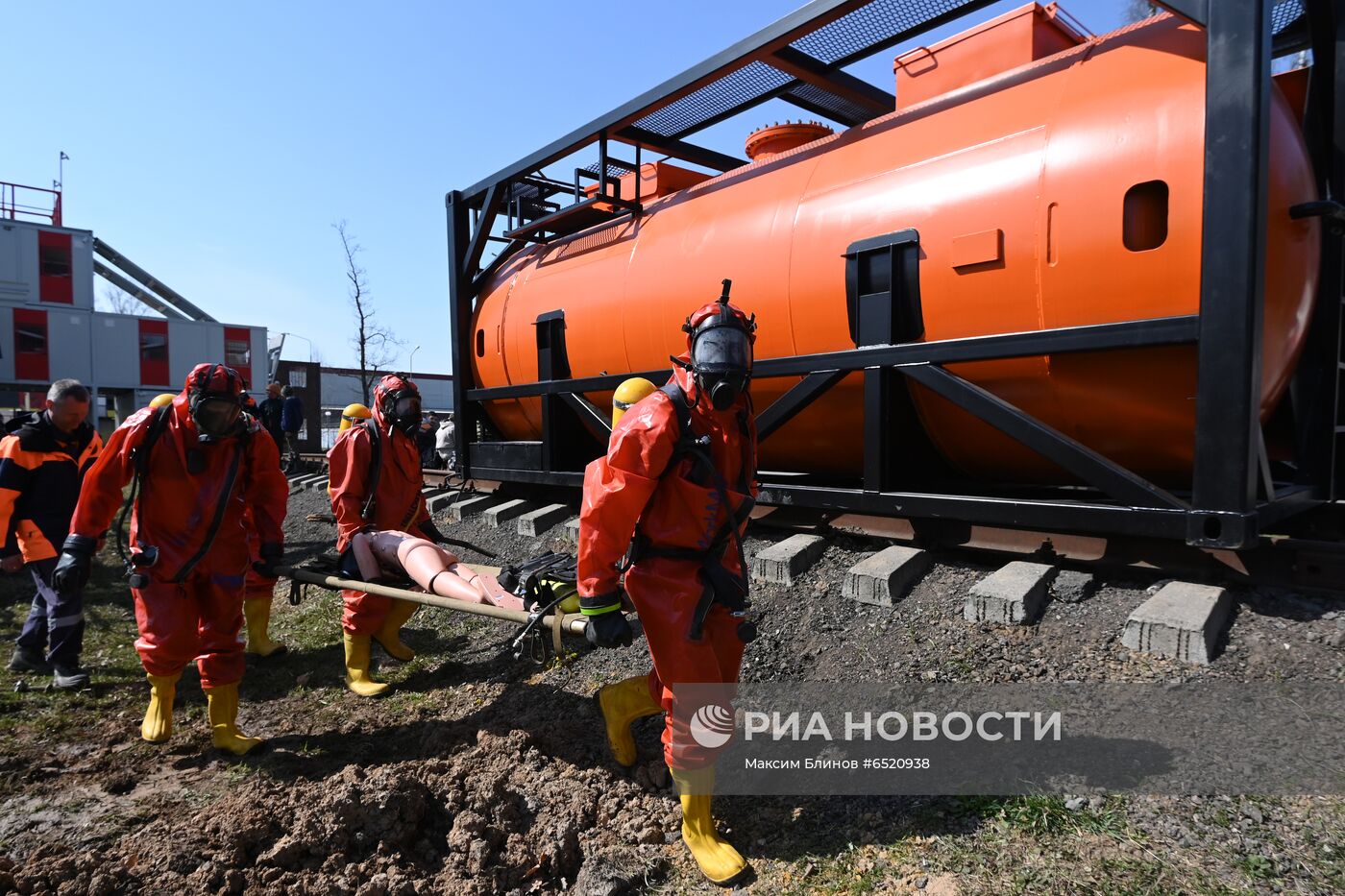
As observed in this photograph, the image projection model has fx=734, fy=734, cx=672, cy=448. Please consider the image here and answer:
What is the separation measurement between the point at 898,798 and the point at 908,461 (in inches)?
85.0

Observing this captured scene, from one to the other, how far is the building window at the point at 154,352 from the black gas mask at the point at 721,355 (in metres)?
27.0

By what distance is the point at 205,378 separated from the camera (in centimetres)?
371

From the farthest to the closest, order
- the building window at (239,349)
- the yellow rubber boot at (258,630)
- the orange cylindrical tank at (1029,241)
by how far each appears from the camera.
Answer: the building window at (239,349), the yellow rubber boot at (258,630), the orange cylindrical tank at (1029,241)

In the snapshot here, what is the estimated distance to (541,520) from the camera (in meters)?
6.56

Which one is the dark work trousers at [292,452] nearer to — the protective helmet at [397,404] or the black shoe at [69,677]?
the black shoe at [69,677]

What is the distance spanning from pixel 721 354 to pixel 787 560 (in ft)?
6.97

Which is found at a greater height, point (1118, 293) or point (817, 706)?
point (1118, 293)

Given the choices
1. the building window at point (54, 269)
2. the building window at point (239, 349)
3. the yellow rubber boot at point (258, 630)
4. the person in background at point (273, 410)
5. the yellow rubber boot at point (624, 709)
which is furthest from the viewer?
the building window at point (239, 349)

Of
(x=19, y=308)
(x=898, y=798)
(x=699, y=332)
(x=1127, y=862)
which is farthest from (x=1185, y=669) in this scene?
(x=19, y=308)

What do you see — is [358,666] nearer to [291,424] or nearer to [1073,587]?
[1073,587]

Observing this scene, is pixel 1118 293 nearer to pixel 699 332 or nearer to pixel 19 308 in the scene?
pixel 699 332

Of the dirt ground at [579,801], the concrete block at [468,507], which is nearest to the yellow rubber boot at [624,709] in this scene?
the dirt ground at [579,801]

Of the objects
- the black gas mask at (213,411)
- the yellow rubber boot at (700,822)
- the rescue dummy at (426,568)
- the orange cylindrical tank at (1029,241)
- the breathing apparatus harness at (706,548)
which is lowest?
the yellow rubber boot at (700,822)

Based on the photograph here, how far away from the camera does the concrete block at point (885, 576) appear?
3.97 meters
